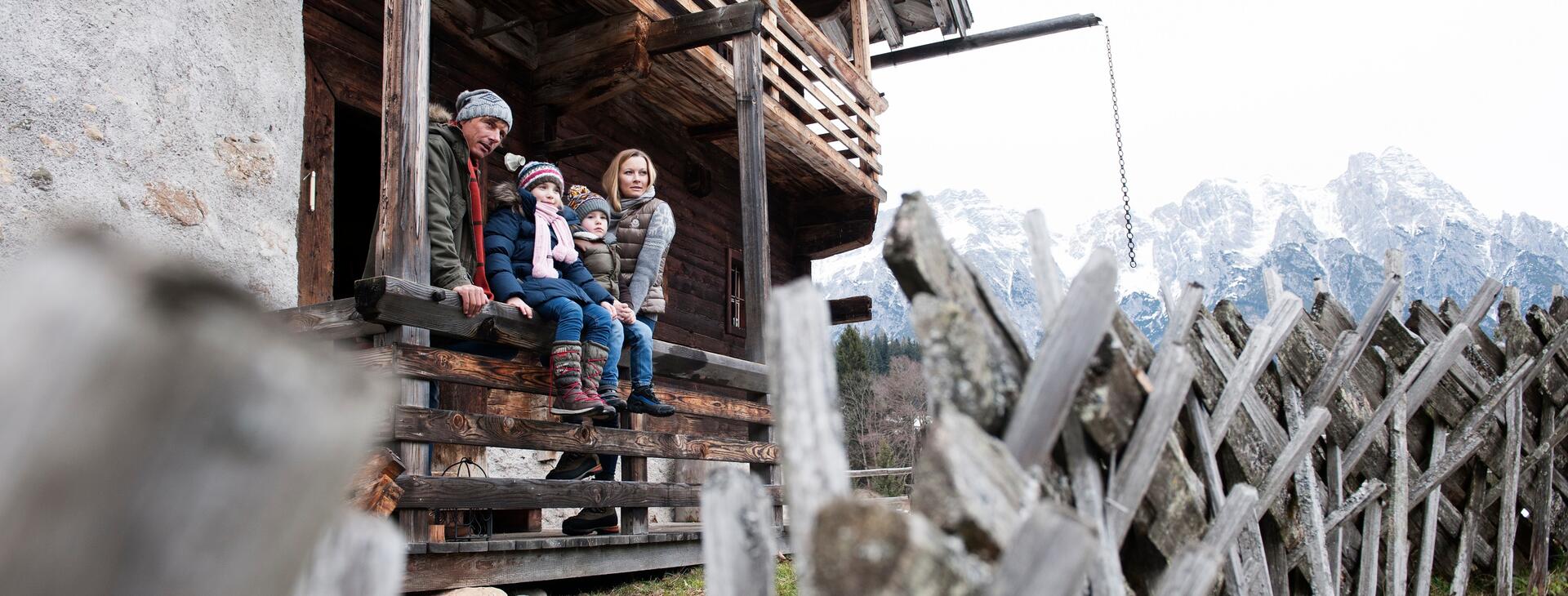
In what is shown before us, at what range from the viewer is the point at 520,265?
475 centimetres

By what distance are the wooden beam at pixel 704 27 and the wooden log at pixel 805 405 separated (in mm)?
5636

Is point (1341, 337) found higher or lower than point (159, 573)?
higher

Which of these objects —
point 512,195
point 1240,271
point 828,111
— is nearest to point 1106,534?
point 512,195

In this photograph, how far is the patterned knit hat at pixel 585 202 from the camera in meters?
5.15

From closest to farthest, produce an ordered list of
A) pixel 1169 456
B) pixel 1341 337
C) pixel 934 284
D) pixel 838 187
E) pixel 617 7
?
pixel 934 284 → pixel 1169 456 → pixel 1341 337 → pixel 617 7 → pixel 838 187

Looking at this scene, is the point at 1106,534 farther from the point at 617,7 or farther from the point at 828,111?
the point at 828,111

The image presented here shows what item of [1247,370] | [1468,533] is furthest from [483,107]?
[1468,533]

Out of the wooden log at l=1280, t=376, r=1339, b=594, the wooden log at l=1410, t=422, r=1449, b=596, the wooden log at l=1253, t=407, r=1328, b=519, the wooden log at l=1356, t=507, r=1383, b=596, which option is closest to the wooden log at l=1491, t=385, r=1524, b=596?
the wooden log at l=1410, t=422, r=1449, b=596

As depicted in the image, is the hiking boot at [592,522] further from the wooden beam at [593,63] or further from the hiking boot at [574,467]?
the wooden beam at [593,63]

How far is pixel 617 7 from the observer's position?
6770 millimetres

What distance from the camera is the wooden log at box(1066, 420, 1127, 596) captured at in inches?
55.9

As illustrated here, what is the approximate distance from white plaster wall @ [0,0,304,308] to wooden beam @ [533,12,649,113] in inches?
83.6

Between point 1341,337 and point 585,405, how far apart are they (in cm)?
293

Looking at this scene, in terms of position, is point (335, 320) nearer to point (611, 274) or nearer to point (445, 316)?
point (445, 316)
